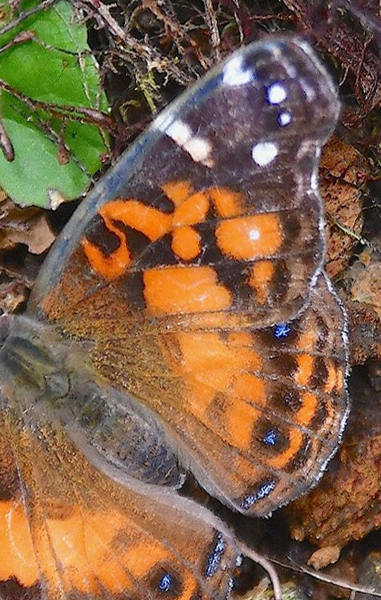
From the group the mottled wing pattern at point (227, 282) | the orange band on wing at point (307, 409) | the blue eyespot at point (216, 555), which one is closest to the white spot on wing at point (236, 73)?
the mottled wing pattern at point (227, 282)

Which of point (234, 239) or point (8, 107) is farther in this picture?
point (8, 107)

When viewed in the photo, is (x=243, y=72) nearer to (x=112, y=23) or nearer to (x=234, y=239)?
(x=234, y=239)

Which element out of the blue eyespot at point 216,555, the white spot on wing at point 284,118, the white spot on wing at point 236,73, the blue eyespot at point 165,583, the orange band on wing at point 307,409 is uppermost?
the white spot on wing at point 236,73

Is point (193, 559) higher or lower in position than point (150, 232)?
lower

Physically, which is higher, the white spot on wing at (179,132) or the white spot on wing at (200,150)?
the white spot on wing at (179,132)

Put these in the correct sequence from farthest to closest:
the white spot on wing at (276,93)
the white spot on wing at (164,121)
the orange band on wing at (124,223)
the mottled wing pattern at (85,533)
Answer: the mottled wing pattern at (85,533) < the orange band on wing at (124,223) < the white spot on wing at (164,121) < the white spot on wing at (276,93)

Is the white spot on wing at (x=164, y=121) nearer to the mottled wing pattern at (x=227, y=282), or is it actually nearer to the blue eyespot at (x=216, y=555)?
the mottled wing pattern at (x=227, y=282)

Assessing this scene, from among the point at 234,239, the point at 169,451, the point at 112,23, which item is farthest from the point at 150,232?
the point at 112,23

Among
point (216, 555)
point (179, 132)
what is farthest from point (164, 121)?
point (216, 555)
